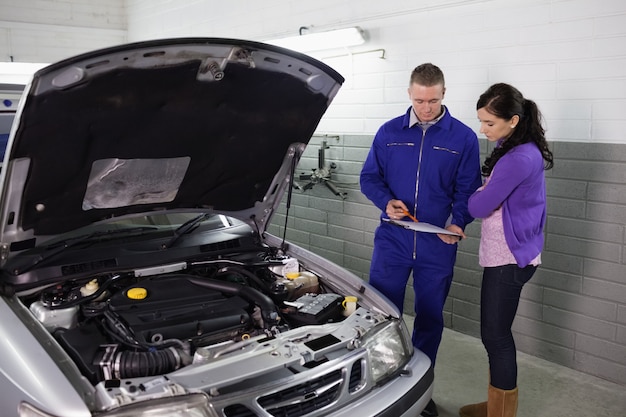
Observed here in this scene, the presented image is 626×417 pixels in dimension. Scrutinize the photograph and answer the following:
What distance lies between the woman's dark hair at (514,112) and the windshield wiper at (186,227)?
1406 mm

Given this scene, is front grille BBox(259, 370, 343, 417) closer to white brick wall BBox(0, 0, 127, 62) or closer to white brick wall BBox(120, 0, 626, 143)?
white brick wall BBox(120, 0, 626, 143)

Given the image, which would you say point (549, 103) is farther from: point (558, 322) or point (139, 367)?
point (139, 367)

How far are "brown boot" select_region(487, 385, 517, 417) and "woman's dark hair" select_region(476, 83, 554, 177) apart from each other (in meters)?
1.08

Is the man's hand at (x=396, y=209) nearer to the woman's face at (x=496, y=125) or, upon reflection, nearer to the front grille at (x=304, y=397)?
the woman's face at (x=496, y=125)

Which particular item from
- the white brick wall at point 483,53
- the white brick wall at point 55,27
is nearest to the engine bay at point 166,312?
the white brick wall at point 483,53

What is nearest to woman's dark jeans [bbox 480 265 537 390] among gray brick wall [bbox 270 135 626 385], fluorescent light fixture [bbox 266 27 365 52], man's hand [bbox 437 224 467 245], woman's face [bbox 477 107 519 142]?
man's hand [bbox 437 224 467 245]

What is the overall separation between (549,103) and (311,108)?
67.4 inches

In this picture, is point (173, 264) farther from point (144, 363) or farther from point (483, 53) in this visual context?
point (483, 53)

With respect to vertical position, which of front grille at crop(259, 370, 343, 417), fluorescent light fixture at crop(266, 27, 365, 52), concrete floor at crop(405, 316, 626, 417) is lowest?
concrete floor at crop(405, 316, 626, 417)

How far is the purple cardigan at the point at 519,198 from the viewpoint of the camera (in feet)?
7.92

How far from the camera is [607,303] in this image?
333 centimetres

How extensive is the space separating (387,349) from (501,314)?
26.6 inches

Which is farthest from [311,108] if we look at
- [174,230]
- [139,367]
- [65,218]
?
[139,367]

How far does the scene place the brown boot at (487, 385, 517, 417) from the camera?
2.61 metres
